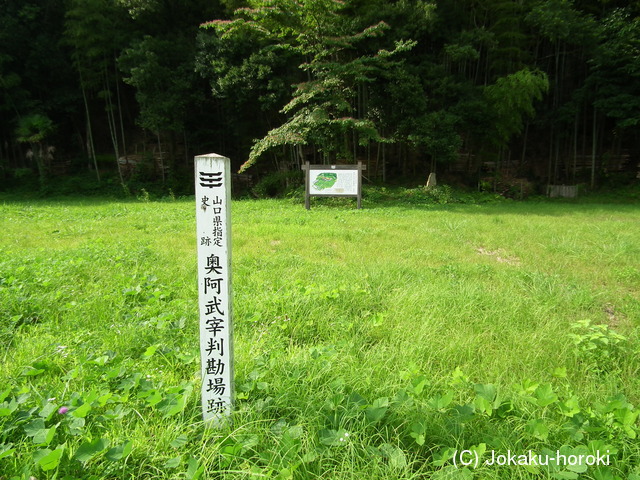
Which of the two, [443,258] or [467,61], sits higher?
[467,61]

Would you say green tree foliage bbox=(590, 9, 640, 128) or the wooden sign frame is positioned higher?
green tree foliage bbox=(590, 9, 640, 128)

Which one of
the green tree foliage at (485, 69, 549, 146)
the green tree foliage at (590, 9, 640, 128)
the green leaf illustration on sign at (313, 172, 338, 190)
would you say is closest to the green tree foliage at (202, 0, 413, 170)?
the green leaf illustration on sign at (313, 172, 338, 190)

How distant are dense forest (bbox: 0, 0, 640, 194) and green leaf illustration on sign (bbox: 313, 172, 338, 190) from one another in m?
1.67

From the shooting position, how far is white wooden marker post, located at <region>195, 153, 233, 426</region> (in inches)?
62.2

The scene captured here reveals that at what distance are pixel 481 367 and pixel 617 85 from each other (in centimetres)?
1599

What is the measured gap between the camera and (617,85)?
1317cm

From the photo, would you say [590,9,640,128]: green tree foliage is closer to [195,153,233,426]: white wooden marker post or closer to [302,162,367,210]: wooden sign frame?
[302,162,367,210]: wooden sign frame

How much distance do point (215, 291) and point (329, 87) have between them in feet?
35.0

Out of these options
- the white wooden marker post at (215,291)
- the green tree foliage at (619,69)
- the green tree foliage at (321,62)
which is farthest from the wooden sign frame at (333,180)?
the green tree foliage at (619,69)

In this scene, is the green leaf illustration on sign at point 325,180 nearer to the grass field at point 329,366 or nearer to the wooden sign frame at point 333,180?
the wooden sign frame at point 333,180

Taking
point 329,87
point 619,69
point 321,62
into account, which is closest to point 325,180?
point 329,87

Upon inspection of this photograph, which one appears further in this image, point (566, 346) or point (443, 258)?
point (443, 258)

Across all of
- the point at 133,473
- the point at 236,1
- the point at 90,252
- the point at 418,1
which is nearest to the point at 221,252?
the point at 133,473

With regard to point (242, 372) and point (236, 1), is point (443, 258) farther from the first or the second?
point (236, 1)
